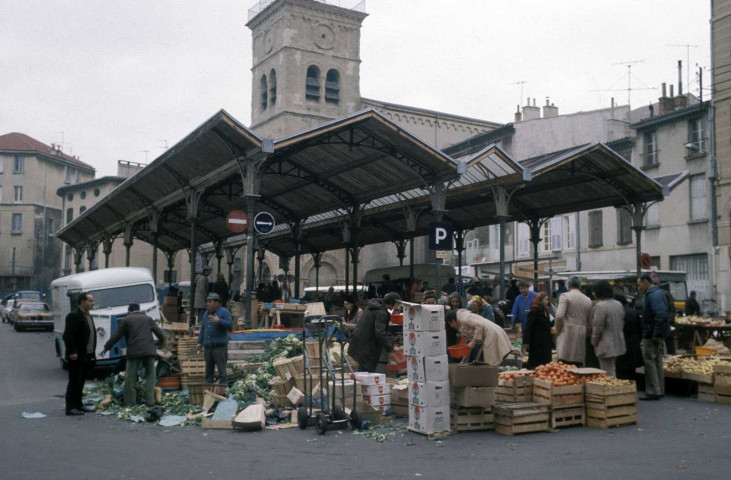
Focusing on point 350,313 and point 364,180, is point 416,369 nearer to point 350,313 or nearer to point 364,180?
point 350,313

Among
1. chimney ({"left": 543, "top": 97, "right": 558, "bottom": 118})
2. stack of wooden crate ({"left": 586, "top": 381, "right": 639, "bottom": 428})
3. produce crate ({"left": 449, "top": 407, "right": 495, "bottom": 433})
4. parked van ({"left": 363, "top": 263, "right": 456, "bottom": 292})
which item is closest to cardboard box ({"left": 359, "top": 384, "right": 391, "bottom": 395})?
produce crate ({"left": 449, "top": 407, "right": 495, "bottom": 433})

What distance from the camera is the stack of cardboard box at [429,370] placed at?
29.1ft

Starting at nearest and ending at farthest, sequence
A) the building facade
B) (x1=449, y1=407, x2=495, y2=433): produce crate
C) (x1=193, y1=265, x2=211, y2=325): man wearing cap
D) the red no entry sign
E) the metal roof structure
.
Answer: (x1=449, y1=407, x2=495, y2=433): produce crate < the metal roof structure < the red no entry sign < (x1=193, y1=265, x2=211, y2=325): man wearing cap < the building facade

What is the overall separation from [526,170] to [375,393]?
879cm

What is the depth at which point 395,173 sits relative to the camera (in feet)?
60.9

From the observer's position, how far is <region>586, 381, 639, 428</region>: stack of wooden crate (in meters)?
9.39

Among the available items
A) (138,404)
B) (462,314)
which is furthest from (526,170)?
(138,404)

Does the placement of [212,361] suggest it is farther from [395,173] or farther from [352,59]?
[352,59]

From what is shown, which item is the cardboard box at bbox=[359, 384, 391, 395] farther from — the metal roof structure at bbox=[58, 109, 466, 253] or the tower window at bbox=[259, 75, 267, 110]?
the tower window at bbox=[259, 75, 267, 110]

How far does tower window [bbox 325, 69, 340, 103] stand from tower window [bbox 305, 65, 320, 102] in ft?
2.51

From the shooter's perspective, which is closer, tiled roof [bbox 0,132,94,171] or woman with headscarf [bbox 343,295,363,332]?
woman with headscarf [bbox 343,295,363,332]

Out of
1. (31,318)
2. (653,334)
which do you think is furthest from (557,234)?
(653,334)

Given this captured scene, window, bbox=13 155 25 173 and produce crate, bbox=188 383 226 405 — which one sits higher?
window, bbox=13 155 25 173

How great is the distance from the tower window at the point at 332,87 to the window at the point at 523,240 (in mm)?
18508
